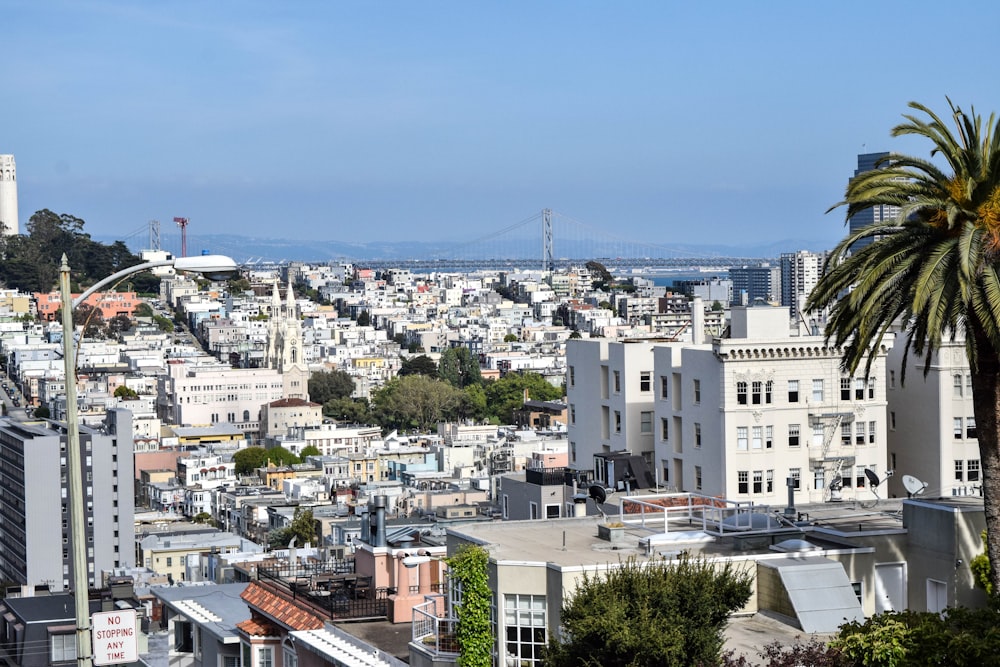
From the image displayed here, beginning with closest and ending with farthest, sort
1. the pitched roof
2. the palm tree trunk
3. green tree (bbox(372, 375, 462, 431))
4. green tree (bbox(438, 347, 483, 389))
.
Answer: the palm tree trunk < the pitched roof < green tree (bbox(372, 375, 462, 431)) < green tree (bbox(438, 347, 483, 389))

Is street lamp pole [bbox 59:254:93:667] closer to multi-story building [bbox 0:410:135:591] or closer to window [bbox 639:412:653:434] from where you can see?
window [bbox 639:412:653:434]

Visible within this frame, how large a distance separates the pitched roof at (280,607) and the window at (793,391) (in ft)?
51.1

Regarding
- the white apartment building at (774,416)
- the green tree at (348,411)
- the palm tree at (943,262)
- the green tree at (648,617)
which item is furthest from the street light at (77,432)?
the green tree at (348,411)

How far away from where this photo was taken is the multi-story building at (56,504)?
2741 inches

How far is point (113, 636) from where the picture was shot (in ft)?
30.3

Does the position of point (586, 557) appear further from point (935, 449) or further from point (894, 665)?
point (935, 449)

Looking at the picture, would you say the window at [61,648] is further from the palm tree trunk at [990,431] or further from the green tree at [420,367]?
the green tree at [420,367]

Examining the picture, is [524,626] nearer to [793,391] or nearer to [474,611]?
[474,611]

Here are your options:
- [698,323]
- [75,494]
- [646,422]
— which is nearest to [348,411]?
[698,323]

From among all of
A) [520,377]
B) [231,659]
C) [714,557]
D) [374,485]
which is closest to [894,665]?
[714,557]

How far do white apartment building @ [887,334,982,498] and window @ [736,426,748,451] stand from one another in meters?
2.63

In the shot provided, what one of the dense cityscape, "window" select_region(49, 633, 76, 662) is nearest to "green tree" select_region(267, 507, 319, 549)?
the dense cityscape

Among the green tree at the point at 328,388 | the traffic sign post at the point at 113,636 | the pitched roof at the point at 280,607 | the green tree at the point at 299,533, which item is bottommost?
the green tree at the point at 299,533

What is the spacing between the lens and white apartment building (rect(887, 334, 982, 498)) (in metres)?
26.9
